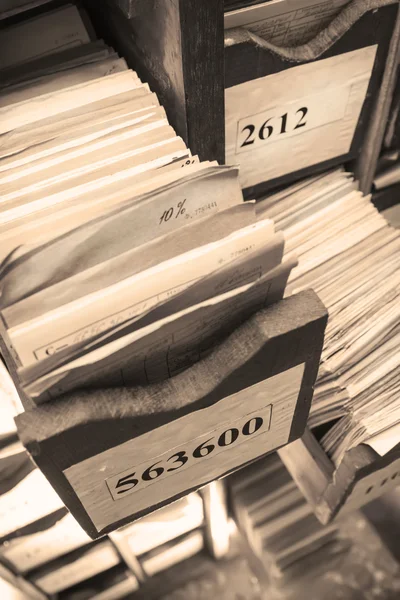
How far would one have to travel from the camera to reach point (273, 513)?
1.75m

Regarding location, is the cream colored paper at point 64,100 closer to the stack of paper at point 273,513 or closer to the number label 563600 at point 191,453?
the number label 563600 at point 191,453

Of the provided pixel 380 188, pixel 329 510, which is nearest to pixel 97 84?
pixel 380 188

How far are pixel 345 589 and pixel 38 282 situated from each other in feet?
5.91

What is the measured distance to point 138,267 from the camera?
2.09 feet

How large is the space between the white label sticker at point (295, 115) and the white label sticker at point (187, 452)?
1.57 ft

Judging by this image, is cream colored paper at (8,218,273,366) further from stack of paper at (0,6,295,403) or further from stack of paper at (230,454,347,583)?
stack of paper at (230,454,347,583)

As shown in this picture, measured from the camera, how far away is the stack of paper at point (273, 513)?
5.73 feet

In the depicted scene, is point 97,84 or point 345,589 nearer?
point 97,84

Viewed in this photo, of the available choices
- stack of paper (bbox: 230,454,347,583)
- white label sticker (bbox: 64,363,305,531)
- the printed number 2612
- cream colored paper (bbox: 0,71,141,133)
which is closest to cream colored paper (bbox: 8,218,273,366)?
white label sticker (bbox: 64,363,305,531)

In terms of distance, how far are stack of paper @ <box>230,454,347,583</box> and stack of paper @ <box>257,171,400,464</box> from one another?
0.77m

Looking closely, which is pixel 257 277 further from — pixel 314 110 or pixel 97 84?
pixel 314 110

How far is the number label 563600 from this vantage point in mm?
752

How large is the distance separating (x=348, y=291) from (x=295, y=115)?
0.34 meters

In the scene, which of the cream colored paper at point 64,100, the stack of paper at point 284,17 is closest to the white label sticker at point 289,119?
the stack of paper at point 284,17
